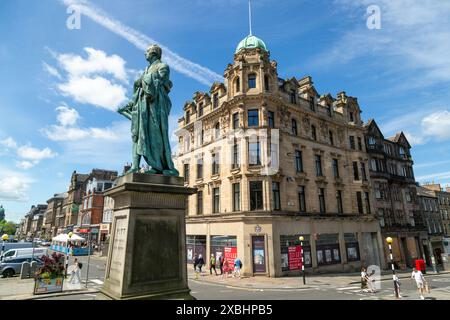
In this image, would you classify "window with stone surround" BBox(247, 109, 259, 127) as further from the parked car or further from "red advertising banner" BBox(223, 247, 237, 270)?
the parked car

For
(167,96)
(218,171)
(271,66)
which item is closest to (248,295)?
(167,96)

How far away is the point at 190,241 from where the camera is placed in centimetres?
3141

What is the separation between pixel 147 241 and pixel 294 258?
22366mm

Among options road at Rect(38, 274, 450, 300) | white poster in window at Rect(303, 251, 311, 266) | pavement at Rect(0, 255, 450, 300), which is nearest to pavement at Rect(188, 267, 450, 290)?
pavement at Rect(0, 255, 450, 300)

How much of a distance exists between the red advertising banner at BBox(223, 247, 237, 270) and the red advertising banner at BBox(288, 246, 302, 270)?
Answer: 5093mm

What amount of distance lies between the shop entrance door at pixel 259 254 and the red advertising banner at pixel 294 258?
287 cm

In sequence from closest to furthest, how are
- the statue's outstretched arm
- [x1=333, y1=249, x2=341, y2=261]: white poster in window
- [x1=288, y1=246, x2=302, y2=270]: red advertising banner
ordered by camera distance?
the statue's outstretched arm < [x1=288, y1=246, x2=302, y2=270]: red advertising banner < [x1=333, y1=249, x2=341, y2=261]: white poster in window

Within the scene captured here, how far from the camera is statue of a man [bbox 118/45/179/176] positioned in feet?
20.7

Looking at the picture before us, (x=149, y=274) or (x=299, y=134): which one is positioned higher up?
(x=299, y=134)

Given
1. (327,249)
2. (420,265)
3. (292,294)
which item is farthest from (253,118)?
(420,265)

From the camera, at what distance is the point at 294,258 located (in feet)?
82.2
